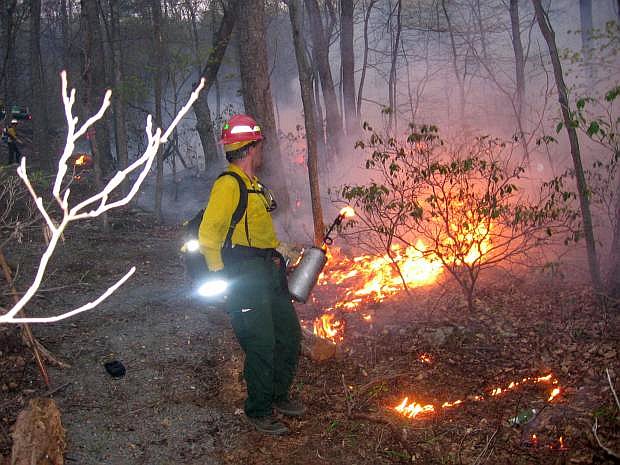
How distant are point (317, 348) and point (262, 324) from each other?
5.54ft

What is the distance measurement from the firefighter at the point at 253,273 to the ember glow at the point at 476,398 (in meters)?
1.09

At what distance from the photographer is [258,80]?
9.93m

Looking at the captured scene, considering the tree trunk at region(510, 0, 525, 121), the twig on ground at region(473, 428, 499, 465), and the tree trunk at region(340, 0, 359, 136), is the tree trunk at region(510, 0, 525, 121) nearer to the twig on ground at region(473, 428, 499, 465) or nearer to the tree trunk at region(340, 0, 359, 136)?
the tree trunk at region(340, 0, 359, 136)

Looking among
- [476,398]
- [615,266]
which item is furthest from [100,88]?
[476,398]

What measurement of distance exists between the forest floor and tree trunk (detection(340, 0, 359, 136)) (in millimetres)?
8018

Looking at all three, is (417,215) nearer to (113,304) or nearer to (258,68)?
(113,304)

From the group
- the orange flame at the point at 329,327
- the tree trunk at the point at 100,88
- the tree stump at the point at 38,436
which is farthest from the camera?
the tree trunk at the point at 100,88

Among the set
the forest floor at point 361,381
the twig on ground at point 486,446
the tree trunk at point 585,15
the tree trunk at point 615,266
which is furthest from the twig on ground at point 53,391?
the tree trunk at point 585,15

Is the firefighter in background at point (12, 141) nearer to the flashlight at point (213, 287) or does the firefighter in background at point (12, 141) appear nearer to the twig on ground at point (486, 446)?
the flashlight at point (213, 287)

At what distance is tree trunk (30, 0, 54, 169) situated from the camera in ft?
55.1

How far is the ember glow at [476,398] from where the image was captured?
4.67 metres

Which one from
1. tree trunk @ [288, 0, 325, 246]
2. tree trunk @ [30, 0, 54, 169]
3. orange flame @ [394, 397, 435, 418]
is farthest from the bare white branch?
tree trunk @ [30, 0, 54, 169]

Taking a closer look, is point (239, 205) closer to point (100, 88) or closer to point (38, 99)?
point (100, 88)

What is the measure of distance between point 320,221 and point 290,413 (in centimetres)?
366
